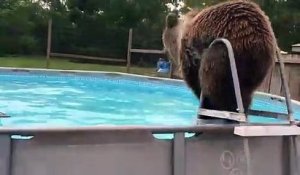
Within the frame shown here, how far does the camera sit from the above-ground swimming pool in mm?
7824

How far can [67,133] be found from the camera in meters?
2.11

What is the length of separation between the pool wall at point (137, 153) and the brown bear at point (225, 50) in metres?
0.42

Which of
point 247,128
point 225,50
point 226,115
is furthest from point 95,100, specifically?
point 247,128

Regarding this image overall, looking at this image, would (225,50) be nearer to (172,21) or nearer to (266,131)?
(266,131)

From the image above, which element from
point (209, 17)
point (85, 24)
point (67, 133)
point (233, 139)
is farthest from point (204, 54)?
point (85, 24)

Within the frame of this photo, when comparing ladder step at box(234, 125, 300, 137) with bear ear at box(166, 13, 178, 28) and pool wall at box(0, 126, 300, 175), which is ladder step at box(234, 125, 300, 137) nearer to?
pool wall at box(0, 126, 300, 175)

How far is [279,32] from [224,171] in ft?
55.2

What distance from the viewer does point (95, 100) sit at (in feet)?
33.8

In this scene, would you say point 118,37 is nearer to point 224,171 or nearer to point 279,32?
point 279,32

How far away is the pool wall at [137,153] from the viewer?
209 centimetres

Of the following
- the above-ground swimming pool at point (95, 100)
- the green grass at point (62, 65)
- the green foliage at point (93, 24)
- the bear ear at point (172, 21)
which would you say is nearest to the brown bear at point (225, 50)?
the bear ear at point (172, 21)

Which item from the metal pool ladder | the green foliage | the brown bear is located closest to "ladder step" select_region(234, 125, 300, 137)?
the metal pool ladder

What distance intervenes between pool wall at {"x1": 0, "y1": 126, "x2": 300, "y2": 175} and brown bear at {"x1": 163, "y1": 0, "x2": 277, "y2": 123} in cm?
42

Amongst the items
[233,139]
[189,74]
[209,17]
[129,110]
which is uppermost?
[209,17]
